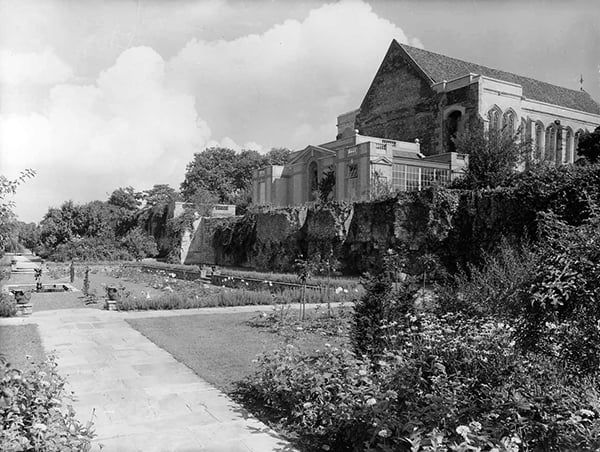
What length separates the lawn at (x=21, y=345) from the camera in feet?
24.5

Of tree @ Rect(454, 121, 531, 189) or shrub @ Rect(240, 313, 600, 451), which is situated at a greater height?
tree @ Rect(454, 121, 531, 189)

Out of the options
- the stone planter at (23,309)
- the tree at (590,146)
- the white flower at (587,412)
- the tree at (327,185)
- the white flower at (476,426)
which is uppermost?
the tree at (590,146)

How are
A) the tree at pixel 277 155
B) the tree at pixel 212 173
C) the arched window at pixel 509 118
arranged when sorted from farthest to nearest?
the tree at pixel 277 155
the tree at pixel 212 173
the arched window at pixel 509 118

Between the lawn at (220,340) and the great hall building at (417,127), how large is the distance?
17.8 m

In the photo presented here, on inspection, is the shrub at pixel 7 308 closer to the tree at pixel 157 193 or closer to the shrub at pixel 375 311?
the shrub at pixel 375 311

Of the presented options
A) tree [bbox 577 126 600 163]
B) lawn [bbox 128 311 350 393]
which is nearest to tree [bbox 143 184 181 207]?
tree [bbox 577 126 600 163]

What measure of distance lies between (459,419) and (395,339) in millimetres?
2290

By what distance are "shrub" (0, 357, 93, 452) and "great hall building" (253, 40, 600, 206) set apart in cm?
2463

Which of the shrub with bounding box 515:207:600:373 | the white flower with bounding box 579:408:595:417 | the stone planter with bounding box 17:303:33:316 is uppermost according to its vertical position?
the shrub with bounding box 515:207:600:373

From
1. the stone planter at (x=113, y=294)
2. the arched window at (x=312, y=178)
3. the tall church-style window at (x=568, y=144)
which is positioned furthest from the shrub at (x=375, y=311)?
the tall church-style window at (x=568, y=144)

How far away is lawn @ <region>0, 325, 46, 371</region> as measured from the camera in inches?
294

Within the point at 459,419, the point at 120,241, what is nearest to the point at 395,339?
the point at 459,419

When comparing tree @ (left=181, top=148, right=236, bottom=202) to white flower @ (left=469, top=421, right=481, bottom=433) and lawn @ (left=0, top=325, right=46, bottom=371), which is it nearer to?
lawn @ (left=0, top=325, right=46, bottom=371)

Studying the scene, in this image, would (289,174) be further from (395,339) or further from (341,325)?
(395,339)
